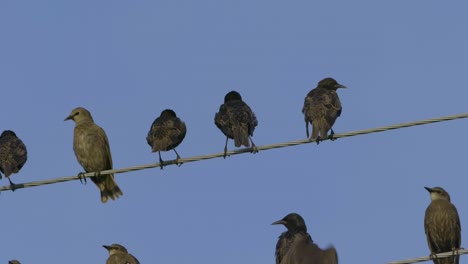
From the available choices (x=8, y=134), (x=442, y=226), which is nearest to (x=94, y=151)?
(x=8, y=134)

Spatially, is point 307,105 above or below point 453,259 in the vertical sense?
above

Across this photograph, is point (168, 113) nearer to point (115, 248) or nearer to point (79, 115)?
point (79, 115)

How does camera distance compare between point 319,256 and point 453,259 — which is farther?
point 453,259

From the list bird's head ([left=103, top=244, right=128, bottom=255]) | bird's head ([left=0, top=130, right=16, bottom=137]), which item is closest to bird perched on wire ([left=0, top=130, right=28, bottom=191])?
bird's head ([left=0, top=130, right=16, bottom=137])

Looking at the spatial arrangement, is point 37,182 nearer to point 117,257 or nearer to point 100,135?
point 117,257

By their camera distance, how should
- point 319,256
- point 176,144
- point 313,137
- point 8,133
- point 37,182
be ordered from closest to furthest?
1. point 319,256
2. point 37,182
3. point 313,137
4. point 176,144
5. point 8,133

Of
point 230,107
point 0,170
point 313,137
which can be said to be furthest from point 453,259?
point 0,170

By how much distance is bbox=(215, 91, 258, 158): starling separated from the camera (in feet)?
66.6

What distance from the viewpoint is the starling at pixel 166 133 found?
2078 centimetres

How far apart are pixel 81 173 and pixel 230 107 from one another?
8.05 ft

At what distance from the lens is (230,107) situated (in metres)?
21.1

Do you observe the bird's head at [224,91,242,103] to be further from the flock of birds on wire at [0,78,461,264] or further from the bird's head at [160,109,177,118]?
the bird's head at [160,109,177,118]

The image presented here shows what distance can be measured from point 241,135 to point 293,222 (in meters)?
2.57

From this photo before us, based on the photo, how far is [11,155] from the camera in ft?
71.6
